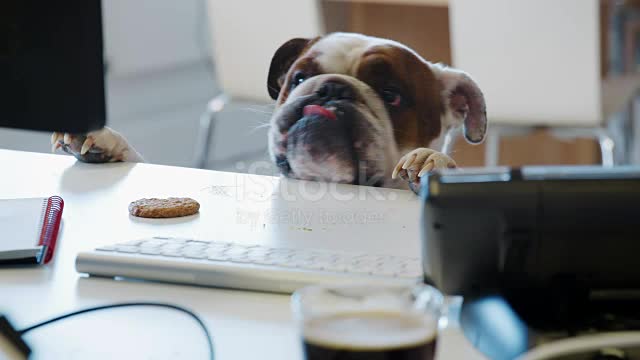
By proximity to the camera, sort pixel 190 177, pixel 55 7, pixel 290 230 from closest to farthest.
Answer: pixel 55 7 → pixel 290 230 → pixel 190 177

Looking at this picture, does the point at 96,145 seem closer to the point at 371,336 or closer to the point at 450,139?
the point at 450,139

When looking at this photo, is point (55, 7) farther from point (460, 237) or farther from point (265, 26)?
point (265, 26)

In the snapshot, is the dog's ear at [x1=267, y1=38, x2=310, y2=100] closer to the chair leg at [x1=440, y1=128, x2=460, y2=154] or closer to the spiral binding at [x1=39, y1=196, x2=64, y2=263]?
the chair leg at [x1=440, y1=128, x2=460, y2=154]

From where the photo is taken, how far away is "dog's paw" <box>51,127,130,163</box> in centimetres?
117

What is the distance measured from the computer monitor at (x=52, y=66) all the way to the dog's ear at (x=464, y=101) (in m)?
0.59

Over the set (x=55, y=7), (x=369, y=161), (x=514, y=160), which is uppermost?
(x=55, y=7)

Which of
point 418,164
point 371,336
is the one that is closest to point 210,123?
point 418,164

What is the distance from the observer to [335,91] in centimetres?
116

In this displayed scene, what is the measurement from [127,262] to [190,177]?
397 mm

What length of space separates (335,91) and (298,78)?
0.08m

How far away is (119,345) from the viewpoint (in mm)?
578

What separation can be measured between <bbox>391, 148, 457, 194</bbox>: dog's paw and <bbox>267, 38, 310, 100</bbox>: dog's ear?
251 mm

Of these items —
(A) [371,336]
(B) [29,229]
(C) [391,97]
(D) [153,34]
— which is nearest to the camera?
(A) [371,336]

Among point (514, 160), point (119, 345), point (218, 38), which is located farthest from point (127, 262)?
point (514, 160)
